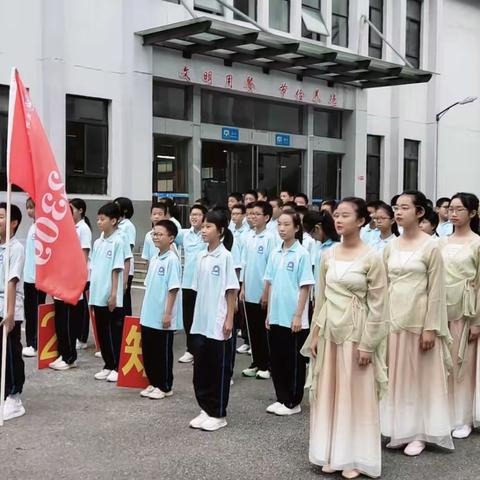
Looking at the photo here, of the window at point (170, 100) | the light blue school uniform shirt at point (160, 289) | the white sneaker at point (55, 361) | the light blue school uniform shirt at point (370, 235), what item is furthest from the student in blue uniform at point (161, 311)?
the window at point (170, 100)

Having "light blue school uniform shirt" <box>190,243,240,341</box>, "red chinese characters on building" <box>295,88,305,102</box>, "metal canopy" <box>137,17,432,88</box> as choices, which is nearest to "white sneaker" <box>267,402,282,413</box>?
"light blue school uniform shirt" <box>190,243,240,341</box>

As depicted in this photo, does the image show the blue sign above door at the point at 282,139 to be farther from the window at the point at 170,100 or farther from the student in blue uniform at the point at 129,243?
the student in blue uniform at the point at 129,243

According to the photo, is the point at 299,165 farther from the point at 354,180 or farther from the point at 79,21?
the point at 79,21

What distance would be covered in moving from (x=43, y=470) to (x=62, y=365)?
2.89 metres

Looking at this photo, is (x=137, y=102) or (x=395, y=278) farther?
(x=137, y=102)

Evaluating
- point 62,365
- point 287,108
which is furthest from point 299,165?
point 62,365

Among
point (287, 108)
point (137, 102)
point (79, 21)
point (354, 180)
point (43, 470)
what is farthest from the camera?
point (354, 180)

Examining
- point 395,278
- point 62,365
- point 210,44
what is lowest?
point 62,365

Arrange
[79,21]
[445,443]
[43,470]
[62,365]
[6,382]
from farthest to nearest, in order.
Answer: [79,21] < [62,365] < [6,382] < [445,443] < [43,470]

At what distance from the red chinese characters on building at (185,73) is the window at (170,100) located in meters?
0.44

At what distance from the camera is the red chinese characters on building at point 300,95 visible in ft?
64.1

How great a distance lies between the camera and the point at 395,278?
5020 millimetres

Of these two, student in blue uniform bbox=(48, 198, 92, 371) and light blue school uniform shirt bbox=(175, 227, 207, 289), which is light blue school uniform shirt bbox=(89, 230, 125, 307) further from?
light blue school uniform shirt bbox=(175, 227, 207, 289)

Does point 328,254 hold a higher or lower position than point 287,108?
lower
